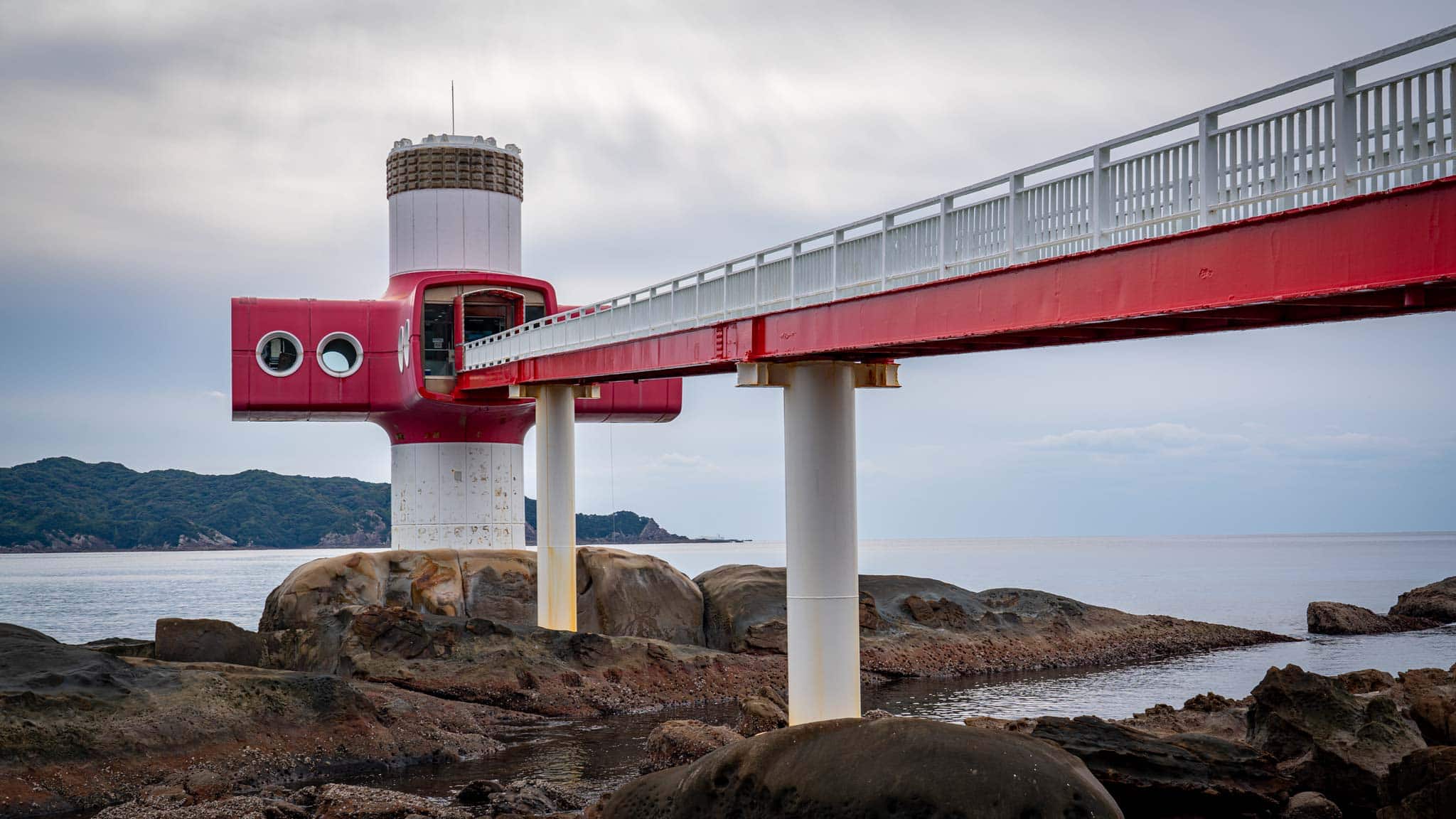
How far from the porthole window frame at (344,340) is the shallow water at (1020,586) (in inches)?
644

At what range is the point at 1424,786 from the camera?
15.7 metres

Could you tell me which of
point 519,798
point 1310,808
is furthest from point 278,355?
point 1310,808

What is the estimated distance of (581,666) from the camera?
32125mm

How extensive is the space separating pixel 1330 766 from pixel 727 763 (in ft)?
28.0

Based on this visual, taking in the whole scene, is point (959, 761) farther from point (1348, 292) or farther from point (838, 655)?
point (838, 655)

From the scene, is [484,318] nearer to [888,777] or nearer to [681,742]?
[681,742]

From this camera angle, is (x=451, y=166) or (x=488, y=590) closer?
(x=488, y=590)

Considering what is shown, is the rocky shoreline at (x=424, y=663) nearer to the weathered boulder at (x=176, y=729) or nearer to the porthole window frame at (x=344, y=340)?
the weathered boulder at (x=176, y=729)

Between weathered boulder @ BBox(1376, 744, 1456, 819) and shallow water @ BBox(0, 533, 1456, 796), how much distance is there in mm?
11353

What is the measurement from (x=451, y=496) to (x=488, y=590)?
4696mm

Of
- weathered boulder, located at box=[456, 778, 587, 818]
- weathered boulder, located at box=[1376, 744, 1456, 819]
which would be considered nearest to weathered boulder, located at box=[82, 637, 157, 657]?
weathered boulder, located at box=[456, 778, 587, 818]

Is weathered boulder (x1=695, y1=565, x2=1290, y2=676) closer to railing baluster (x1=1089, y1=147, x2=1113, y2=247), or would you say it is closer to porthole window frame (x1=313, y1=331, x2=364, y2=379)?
porthole window frame (x1=313, y1=331, x2=364, y2=379)

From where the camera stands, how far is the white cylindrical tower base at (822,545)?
22672mm

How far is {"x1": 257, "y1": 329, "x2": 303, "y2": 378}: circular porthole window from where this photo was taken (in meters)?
40.8
